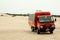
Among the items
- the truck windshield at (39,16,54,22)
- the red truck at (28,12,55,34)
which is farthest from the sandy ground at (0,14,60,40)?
the truck windshield at (39,16,54,22)

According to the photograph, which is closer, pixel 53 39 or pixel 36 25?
pixel 53 39

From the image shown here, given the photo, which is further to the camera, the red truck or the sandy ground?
the red truck

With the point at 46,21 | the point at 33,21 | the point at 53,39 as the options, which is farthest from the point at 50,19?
the point at 53,39

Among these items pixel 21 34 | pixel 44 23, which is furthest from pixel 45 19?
pixel 21 34

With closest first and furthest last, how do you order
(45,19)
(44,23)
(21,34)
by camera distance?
1. (21,34)
2. (44,23)
3. (45,19)

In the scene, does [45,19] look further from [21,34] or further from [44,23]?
[21,34]

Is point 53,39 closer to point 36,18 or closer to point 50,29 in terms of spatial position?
point 50,29

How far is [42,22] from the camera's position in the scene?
1138 inches

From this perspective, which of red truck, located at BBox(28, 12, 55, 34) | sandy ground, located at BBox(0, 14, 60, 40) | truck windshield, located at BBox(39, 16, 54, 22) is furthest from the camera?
truck windshield, located at BBox(39, 16, 54, 22)

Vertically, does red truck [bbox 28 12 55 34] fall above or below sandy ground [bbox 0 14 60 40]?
above

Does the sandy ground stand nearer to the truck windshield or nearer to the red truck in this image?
the red truck

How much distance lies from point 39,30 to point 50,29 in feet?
3.58

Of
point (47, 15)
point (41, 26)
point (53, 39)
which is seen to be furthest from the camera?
point (47, 15)

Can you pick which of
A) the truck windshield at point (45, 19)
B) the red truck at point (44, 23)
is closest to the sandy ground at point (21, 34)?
the red truck at point (44, 23)
